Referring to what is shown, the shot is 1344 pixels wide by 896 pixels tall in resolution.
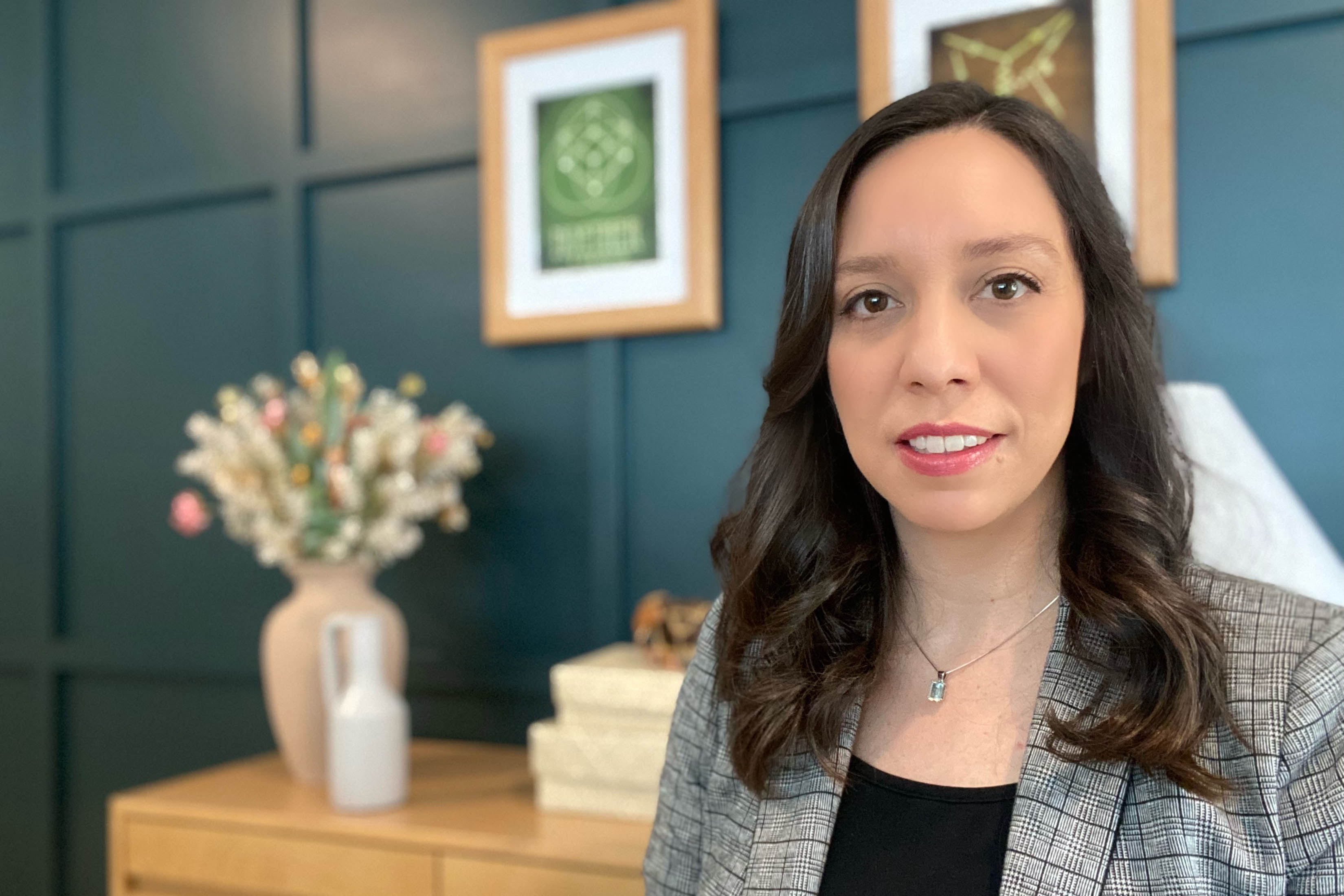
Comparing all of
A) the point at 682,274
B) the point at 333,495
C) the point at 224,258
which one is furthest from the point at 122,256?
the point at 682,274

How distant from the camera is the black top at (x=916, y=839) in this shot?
0.93 meters

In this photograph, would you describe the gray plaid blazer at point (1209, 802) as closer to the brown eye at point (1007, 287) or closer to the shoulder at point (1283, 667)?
the shoulder at point (1283, 667)

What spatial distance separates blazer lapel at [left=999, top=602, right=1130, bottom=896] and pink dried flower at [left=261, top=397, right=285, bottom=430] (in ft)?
4.86

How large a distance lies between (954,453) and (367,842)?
1210mm

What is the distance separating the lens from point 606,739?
5.58ft

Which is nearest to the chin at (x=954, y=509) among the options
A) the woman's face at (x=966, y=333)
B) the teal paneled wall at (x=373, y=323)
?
the woman's face at (x=966, y=333)

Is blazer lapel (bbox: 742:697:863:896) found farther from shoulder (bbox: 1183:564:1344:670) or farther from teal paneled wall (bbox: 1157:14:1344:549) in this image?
teal paneled wall (bbox: 1157:14:1344:549)

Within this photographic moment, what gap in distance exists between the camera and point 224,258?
2.52m

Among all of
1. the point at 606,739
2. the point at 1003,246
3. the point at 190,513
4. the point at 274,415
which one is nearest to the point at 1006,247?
the point at 1003,246

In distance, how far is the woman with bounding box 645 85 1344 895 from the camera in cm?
88

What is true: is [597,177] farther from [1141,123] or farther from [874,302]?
[874,302]

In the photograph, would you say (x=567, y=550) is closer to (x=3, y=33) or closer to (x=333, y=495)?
(x=333, y=495)

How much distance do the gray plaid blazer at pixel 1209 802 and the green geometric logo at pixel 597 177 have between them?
50.8 inches

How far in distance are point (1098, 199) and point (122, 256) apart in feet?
7.91
